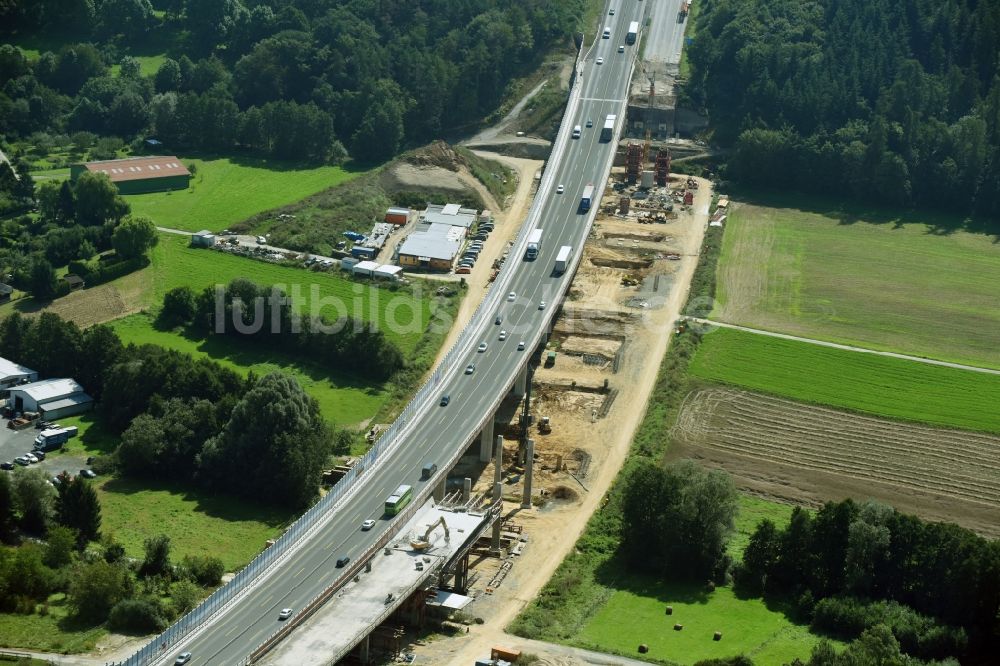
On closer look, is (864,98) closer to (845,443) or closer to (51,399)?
(845,443)

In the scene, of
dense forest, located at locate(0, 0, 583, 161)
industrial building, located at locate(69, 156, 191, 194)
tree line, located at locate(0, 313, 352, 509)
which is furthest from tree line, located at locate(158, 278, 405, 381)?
dense forest, located at locate(0, 0, 583, 161)

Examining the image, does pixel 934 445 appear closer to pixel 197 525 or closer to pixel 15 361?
pixel 197 525

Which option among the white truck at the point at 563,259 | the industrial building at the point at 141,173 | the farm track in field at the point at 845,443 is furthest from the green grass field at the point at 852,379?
the industrial building at the point at 141,173

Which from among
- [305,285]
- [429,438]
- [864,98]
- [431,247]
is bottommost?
[429,438]

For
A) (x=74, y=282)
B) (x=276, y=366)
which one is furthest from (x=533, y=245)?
(x=74, y=282)

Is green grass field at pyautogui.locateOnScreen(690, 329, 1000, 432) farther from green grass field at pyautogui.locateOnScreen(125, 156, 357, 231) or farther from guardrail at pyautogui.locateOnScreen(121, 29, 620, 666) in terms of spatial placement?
green grass field at pyautogui.locateOnScreen(125, 156, 357, 231)

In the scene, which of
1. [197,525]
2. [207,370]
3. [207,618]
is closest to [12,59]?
[207,370]

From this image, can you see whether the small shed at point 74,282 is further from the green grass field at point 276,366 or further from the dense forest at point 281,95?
the dense forest at point 281,95
